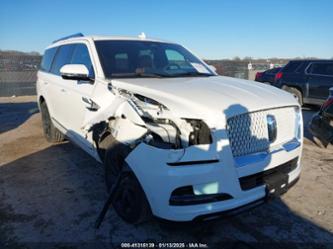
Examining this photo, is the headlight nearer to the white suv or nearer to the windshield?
the white suv

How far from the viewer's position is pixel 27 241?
309 cm

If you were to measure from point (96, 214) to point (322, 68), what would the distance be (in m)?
9.92

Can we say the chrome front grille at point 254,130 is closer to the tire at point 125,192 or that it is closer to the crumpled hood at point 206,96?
the crumpled hood at point 206,96

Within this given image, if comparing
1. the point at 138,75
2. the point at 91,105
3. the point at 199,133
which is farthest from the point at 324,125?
the point at 91,105

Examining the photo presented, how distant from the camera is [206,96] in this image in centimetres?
295

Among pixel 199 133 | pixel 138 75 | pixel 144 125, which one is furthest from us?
pixel 138 75

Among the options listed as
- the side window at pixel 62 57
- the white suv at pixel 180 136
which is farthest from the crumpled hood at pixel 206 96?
the side window at pixel 62 57

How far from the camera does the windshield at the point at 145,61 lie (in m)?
3.99

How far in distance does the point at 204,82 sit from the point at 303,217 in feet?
6.07

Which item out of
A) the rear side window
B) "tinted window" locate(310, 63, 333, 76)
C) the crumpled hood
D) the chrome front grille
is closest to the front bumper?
the chrome front grille

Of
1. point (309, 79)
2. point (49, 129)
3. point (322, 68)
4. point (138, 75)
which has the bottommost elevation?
point (49, 129)

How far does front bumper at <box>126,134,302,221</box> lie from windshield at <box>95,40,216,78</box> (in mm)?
1507

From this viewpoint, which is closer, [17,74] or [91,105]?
[91,105]

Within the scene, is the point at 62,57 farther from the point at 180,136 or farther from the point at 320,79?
the point at 320,79
